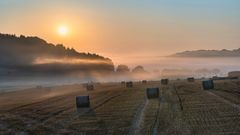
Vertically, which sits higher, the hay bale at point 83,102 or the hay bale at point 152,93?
the hay bale at point 152,93

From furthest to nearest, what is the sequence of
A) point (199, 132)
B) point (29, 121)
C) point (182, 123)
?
point (29, 121) < point (182, 123) < point (199, 132)

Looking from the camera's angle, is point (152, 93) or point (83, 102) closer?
point (83, 102)

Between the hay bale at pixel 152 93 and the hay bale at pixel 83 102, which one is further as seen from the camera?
the hay bale at pixel 152 93

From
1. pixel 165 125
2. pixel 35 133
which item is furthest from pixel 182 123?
pixel 35 133

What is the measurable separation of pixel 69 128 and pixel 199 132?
8.59 meters

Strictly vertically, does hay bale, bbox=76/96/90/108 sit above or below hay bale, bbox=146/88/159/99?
below

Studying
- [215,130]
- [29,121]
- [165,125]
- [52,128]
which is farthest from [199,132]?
[29,121]

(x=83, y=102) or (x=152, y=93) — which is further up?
(x=152, y=93)

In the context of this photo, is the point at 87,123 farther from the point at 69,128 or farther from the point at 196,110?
the point at 196,110

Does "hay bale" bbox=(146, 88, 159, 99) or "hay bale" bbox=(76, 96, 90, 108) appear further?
"hay bale" bbox=(146, 88, 159, 99)

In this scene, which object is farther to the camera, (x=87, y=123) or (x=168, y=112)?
(x=168, y=112)

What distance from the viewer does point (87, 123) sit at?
28688mm

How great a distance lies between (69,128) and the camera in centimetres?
2683

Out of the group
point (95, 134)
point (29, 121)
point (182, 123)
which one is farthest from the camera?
point (29, 121)
